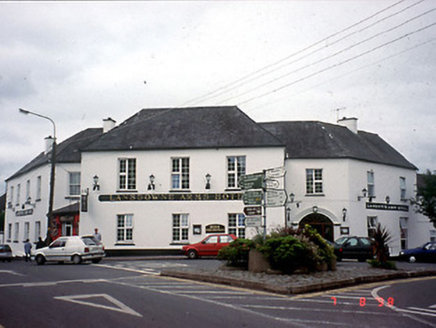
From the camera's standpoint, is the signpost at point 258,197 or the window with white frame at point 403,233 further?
the window with white frame at point 403,233

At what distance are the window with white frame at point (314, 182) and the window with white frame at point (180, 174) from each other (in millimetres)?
8424

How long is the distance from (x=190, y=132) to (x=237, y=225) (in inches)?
286

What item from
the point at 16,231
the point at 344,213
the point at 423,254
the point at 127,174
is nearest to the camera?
the point at 423,254

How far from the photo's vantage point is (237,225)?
31.5 meters

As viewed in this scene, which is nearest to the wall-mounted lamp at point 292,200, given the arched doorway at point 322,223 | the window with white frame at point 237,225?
the arched doorway at point 322,223

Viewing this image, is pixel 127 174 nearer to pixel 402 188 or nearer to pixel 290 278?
pixel 290 278

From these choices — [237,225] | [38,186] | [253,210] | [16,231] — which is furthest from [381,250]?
[16,231]

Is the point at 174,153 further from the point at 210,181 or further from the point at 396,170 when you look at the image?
the point at 396,170

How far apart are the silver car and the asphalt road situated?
8.93 m

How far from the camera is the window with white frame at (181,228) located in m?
31.7

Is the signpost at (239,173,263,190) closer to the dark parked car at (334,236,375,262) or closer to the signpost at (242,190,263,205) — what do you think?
the signpost at (242,190,263,205)

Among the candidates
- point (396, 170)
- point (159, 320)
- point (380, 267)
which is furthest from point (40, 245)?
point (396, 170)

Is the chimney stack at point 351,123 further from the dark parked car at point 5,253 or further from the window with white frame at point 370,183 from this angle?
the dark parked car at point 5,253

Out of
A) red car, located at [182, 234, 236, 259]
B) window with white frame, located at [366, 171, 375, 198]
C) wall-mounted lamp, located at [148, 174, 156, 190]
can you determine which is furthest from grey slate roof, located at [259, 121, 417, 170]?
wall-mounted lamp, located at [148, 174, 156, 190]
